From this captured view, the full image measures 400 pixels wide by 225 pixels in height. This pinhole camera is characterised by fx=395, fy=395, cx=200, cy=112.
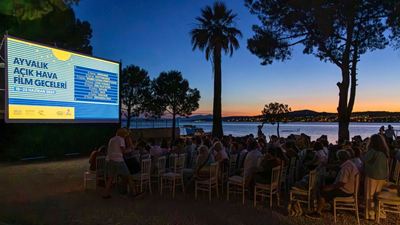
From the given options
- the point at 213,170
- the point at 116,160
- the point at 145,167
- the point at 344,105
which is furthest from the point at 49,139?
the point at 344,105

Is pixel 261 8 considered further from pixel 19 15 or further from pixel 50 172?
pixel 19 15

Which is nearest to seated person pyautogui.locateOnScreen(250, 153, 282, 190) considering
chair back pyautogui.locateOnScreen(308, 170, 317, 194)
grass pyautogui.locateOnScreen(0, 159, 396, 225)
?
grass pyautogui.locateOnScreen(0, 159, 396, 225)

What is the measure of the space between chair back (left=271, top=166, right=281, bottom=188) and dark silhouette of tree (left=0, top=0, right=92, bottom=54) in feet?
14.0

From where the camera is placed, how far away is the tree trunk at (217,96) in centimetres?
2269

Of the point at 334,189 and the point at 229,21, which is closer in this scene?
the point at 334,189

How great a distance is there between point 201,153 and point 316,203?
244 cm

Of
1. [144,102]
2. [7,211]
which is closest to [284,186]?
[7,211]

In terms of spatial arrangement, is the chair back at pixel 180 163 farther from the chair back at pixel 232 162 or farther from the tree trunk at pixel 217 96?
the tree trunk at pixel 217 96

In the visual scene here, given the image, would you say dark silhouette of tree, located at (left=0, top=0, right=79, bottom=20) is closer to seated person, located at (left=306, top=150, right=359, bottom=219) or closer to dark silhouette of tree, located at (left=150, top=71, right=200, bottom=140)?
seated person, located at (left=306, top=150, right=359, bottom=219)

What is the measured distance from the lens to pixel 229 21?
24688 millimetres

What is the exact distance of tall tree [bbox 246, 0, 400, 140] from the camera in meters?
16.8

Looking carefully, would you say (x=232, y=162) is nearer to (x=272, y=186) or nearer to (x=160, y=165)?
(x=160, y=165)

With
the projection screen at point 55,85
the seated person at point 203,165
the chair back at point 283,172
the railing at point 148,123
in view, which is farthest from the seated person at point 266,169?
the railing at point 148,123

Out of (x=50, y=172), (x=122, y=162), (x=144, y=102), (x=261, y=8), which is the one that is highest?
(x=261, y=8)
